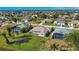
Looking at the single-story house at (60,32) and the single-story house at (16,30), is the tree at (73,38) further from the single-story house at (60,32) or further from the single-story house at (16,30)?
the single-story house at (16,30)

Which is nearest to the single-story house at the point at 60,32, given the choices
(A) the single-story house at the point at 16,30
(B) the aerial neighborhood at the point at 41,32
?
(B) the aerial neighborhood at the point at 41,32

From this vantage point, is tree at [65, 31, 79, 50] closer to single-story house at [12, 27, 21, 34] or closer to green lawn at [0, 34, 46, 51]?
green lawn at [0, 34, 46, 51]

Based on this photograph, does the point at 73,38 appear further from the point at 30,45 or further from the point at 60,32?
the point at 30,45

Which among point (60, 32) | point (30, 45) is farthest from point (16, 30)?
point (60, 32)

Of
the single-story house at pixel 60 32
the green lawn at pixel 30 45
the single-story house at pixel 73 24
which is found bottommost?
the green lawn at pixel 30 45

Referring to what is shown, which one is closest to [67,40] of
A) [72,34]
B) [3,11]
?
[72,34]

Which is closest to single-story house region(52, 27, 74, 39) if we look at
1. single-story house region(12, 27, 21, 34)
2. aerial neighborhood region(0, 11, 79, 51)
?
aerial neighborhood region(0, 11, 79, 51)
